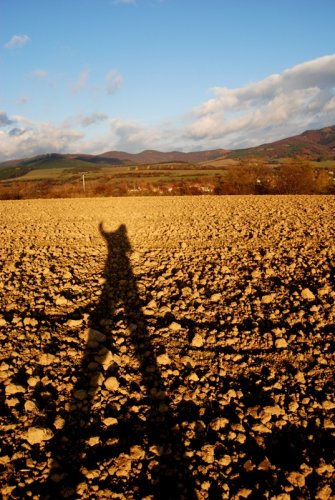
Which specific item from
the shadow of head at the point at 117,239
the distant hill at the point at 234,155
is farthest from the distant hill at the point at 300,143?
the shadow of head at the point at 117,239

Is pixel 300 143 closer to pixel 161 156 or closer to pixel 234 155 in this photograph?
pixel 234 155

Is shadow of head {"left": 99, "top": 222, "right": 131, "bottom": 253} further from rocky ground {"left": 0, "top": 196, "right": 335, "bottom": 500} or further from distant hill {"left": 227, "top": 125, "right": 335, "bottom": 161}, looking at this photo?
distant hill {"left": 227, "top": 125, "right": 335, "bottom": 161}

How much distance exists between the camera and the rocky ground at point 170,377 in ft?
9.28

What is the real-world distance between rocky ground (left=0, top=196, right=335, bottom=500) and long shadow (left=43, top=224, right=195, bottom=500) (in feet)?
0.04

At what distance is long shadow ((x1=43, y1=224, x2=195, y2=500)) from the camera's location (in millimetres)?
2756

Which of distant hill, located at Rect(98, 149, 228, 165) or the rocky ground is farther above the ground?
distant hill, located at Rect(98, 149, 228, 165)

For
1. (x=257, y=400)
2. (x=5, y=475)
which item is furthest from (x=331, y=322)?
(x=5, y=475)

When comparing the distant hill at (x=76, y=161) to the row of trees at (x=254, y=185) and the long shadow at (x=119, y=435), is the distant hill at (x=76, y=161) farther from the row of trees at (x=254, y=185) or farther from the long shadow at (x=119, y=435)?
the long shadow at (x=119, y=435)

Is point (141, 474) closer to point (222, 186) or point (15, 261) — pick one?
point (15, 261)

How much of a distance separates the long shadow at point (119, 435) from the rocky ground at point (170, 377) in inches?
0.5

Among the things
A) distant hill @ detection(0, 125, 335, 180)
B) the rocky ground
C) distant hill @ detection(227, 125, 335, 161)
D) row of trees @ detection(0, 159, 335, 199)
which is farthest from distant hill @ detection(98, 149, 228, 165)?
the rocky ground

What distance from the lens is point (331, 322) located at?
196 inches

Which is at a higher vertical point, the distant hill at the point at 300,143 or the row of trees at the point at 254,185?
the distant hill at the point at 300,143

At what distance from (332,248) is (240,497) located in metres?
6.95
